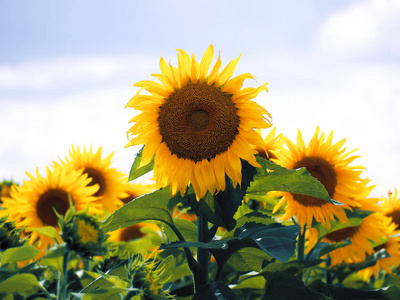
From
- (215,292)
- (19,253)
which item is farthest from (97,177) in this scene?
(19,253)

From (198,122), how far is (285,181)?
492 mm

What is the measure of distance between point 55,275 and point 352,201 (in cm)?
183

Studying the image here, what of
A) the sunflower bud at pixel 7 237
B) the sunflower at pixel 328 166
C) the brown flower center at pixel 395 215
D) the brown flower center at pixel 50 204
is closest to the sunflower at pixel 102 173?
the brown flower center at pixel 50 204

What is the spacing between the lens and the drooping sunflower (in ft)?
6.66

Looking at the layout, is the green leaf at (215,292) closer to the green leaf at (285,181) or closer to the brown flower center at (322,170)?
the green leaf at (285,181)

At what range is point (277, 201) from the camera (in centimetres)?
261

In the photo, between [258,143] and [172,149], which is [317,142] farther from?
[172,149]

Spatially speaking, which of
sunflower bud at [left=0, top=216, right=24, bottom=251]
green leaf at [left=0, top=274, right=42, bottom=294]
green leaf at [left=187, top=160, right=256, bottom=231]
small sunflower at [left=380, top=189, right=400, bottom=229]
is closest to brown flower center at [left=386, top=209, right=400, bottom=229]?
small sunflower at [left=380, top=189, right=400, bottom=229]

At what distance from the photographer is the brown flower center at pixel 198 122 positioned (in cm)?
207

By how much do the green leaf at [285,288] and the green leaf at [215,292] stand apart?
1.06 feet

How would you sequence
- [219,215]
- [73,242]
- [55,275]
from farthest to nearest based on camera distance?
[219,215], [55,275], [73,242]

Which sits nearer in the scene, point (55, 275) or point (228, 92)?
point (55, 275)

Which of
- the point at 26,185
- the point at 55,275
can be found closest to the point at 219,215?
the point at 55,275

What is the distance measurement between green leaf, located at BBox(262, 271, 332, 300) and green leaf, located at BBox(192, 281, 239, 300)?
1.06ft
